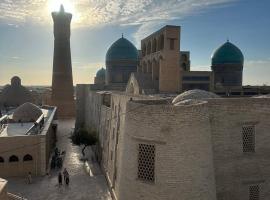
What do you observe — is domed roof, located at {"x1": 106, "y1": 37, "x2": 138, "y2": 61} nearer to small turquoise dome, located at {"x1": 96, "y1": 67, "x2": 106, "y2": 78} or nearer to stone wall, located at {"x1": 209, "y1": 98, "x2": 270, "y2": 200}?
small turquoise dome, located at {"x1": 96, "y1": 67, "x2": 106, "y2": 78}

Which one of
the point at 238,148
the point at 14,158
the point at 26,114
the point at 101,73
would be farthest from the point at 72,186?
the point at 101,73

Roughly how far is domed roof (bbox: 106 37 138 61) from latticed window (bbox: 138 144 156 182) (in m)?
25.0

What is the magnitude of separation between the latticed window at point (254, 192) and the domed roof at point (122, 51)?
24706 millimetres

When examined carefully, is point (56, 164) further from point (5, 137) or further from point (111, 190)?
point (111, 190)

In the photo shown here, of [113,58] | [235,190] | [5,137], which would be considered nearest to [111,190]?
[235,190]

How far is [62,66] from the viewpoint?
37.5m

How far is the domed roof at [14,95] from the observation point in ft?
122

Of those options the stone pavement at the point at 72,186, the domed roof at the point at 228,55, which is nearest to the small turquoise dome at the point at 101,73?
the domed roof at the point at 228,55

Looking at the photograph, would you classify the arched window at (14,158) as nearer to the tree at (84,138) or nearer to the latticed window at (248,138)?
the tree at (84,138)

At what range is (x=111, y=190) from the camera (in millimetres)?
13898

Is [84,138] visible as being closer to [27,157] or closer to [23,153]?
[27,157]

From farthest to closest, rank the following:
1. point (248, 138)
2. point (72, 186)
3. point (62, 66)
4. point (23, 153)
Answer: point (62, 66), point (23, 153), point (72, 186), point (248, 138)

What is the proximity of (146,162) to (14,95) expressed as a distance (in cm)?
3157

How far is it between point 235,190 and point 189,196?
2.36 m
